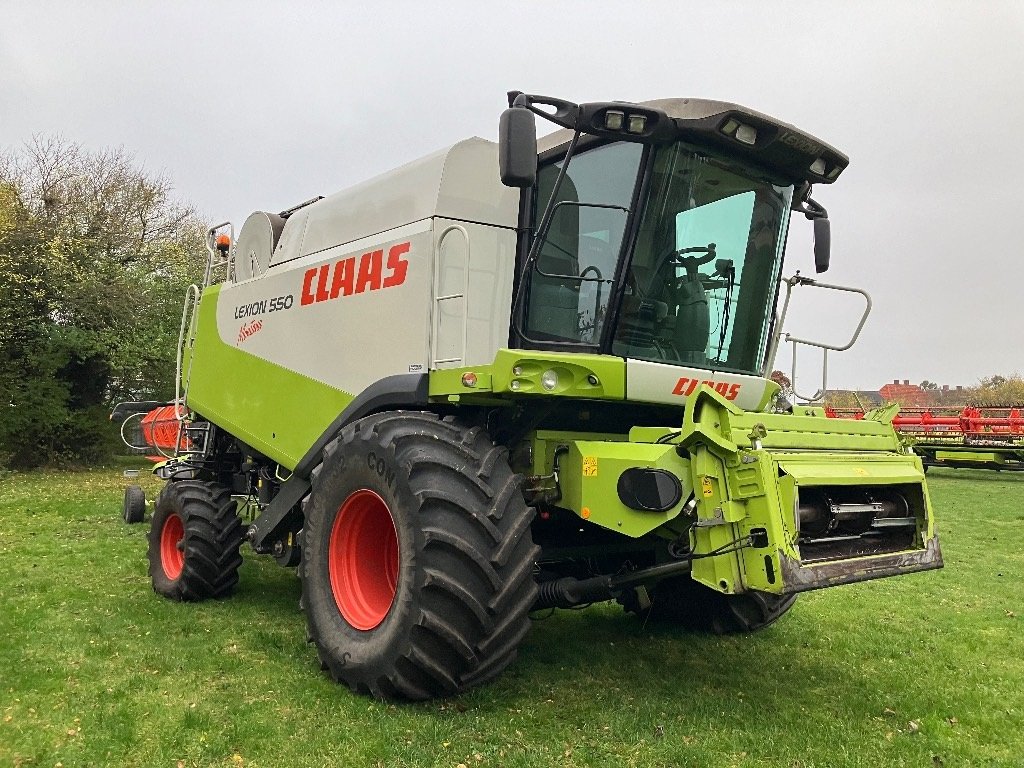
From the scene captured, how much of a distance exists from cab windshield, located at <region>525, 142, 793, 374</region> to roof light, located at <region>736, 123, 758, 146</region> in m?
0.19

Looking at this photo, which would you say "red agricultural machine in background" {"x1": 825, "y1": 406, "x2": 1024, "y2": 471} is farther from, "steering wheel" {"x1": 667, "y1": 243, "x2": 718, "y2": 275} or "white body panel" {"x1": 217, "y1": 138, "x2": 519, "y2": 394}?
"white body panel" {"x1": 217, "y1": 138, "x2": 519, "y2": 394}

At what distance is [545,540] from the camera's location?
5094 millimetres

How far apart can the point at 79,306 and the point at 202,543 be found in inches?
578

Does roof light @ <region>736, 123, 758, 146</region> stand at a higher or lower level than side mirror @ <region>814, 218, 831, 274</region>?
higher

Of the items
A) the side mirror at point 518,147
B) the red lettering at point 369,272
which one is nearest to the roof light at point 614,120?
the side mirror at point 518,147

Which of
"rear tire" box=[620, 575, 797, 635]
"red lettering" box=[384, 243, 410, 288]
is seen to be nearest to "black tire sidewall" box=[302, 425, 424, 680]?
"red lettering" box=[384, 243, 410, 288]

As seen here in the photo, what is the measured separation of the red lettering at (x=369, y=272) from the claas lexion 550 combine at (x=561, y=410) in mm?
17

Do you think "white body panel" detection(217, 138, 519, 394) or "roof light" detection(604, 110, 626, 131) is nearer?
"roof light" detection(604, 110, 626, 131)

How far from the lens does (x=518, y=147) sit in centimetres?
396

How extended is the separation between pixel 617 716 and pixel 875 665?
2116 mm

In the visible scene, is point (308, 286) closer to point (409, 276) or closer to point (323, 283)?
point (323, 283)

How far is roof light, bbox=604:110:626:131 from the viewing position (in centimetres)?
423

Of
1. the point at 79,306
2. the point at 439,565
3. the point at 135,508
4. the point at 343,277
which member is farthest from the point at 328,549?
the point at 79,306

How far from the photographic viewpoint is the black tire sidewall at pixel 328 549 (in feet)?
13.0
